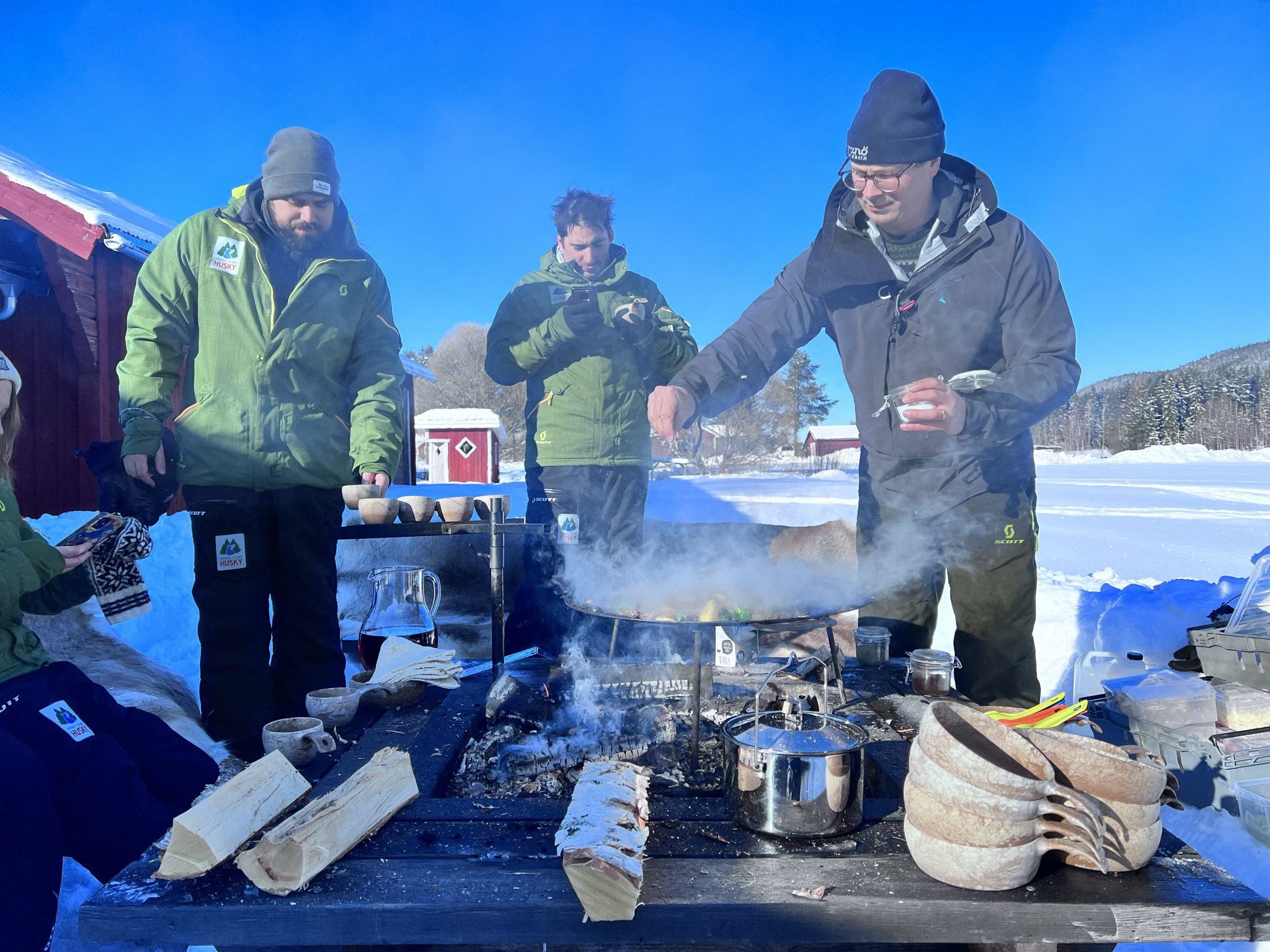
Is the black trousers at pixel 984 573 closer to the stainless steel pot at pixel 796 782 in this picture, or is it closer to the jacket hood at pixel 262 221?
the stainless steel pot at pixel 796 782

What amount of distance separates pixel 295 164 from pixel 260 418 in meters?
1.17

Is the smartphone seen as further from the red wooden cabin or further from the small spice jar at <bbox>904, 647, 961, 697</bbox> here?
the red wooden cabin

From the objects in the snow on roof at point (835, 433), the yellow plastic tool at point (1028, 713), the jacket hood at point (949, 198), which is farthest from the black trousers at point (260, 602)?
the snow on roof at point (835, 433)

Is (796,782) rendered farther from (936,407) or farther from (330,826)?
(936,407)

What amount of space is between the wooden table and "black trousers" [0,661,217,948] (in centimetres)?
40

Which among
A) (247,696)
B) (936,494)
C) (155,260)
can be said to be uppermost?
(155,260)

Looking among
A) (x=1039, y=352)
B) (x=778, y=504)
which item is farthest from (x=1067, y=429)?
(x=1039, y=352)

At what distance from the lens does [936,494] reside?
3129 millimetres

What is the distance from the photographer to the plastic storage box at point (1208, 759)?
2959mm

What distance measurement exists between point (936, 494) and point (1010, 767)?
1.71 metres

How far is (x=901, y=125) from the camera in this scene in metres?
2.94

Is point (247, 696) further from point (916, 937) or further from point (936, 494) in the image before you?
point (936, 494)

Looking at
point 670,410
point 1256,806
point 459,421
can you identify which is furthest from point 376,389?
point 459,421

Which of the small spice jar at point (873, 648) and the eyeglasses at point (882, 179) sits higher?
the eyeglasses at point (882, 179)
